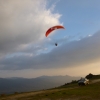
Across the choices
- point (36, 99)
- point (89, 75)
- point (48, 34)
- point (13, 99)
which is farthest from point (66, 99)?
point (89, 75)

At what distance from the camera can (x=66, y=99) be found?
32594mm

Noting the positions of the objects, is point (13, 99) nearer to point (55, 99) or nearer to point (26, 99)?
point (26, 99)

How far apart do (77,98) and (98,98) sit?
3.55 m

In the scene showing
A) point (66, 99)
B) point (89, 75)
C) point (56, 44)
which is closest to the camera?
point (66, 99)

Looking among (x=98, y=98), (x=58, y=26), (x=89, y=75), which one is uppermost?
(x=58, y=26)

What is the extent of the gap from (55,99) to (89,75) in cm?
4447

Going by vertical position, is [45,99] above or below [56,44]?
below

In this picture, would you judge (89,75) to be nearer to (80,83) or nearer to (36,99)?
(80,83)

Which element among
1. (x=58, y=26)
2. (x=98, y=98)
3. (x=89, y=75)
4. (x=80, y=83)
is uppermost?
(x=58, y=26)

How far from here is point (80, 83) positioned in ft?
168

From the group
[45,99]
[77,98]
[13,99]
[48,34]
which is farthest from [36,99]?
[48,34]

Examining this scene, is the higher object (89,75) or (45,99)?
(89,75)

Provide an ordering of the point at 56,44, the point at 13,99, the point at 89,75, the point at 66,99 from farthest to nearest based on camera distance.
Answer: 1. the point at 89,75
2. the point at 56,44
3. the point at 13,99
4. the point at 66,99

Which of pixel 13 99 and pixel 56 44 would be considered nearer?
pixel 13 99
